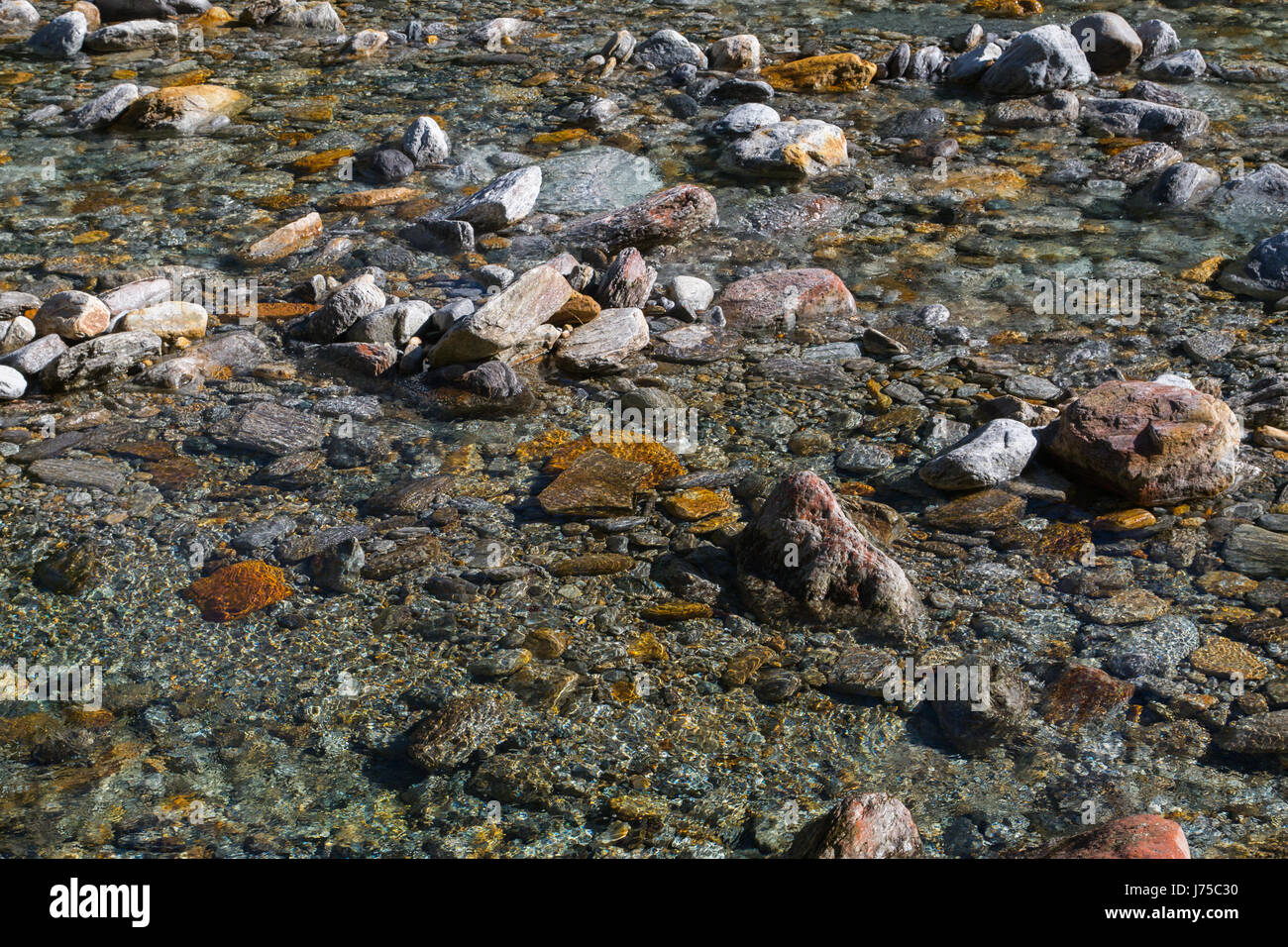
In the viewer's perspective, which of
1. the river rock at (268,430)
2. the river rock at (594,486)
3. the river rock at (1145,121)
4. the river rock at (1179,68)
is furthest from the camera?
the river rock at (1179,68)

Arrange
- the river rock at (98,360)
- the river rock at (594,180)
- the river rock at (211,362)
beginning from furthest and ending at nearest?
1. the river rock at (594,180)
2. the river rock at (211,362)
3. the river rock at (98,360)

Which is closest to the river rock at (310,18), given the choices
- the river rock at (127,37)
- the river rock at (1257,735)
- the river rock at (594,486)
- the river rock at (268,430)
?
the river rock at (127,37)

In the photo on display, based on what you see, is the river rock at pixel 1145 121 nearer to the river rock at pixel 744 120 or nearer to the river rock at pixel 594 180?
the river rock at pixel 744 120

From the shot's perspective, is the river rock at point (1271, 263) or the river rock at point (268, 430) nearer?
the river rock at point (268, 430)

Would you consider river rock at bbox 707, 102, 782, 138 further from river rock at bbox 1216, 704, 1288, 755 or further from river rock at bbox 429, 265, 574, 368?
river rock at bbox 1216, 704, 1288, 755

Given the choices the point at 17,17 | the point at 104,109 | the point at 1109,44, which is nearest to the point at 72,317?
the point at 104,109

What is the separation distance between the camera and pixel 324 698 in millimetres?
3918

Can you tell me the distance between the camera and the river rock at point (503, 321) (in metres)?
5.85

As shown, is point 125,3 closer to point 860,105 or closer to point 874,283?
point 860,105

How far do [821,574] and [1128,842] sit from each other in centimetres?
149

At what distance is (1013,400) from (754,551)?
1708 millimetres

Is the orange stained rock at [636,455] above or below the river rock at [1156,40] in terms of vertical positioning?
below

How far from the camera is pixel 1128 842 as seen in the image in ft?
10.00

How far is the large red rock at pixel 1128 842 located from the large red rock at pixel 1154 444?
190 cm
